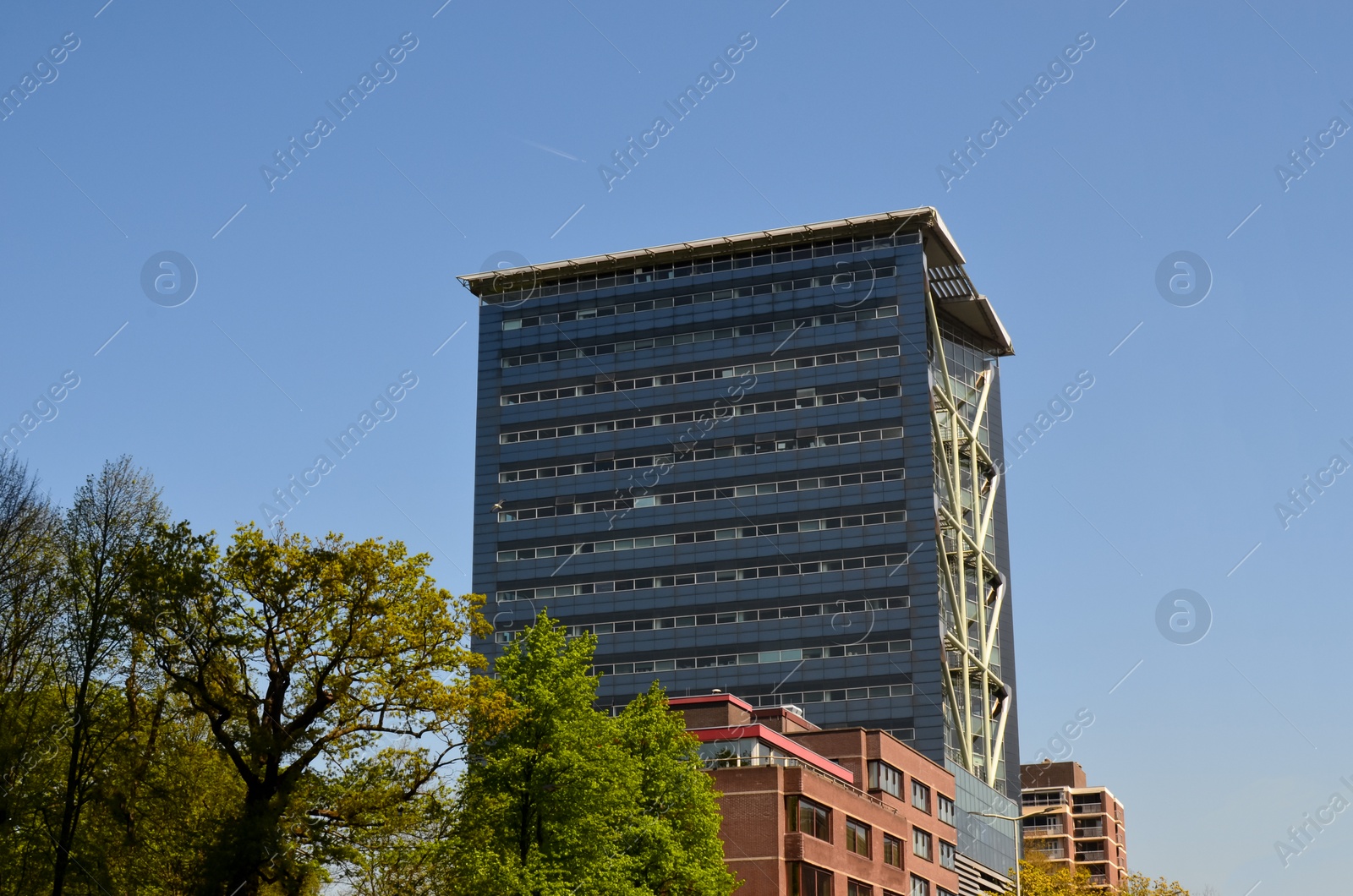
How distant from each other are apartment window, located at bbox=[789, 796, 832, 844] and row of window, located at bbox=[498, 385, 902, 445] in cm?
6289

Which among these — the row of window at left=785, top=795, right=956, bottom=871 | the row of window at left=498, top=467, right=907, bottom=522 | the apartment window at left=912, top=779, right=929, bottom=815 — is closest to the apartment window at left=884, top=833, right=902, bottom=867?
the row of window at left=785, top=795, right=956, bottom=871

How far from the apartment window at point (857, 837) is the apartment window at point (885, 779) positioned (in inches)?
290

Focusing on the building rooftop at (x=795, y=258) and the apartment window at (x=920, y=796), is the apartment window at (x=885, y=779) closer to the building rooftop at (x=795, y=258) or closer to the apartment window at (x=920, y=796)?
the apartment window at (x=920, y=796)

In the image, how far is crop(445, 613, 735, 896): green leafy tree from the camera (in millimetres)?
51406

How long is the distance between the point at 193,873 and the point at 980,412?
12304cm

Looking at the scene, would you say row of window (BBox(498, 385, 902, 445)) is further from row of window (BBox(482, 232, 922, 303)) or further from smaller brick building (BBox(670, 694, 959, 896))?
smaller brick building (BBox(670, 694, 959, 896))

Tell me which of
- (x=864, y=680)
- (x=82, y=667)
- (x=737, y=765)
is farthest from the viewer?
(x=864, y=680)

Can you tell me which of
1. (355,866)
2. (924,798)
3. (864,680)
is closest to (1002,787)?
(864,680)

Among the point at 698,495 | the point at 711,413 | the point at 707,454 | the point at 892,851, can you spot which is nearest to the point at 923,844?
the point at 892,851

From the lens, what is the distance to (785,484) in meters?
138

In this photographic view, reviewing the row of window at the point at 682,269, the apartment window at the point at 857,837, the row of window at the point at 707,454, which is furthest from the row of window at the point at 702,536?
the apartment window at the point at 857,837

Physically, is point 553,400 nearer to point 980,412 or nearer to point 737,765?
point 980,412

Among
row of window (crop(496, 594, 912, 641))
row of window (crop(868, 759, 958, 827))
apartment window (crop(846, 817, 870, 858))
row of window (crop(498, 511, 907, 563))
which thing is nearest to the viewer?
apartment window (crop(846, 817, 870, 858))

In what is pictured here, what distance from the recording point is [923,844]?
3797 inches
